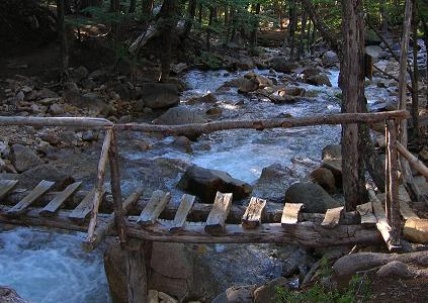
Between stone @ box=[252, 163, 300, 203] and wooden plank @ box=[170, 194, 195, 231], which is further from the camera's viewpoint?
stone @ box=[252, 163, 300, 203]

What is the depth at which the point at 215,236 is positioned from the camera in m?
4.94

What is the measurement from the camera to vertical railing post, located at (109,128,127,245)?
4.51 m

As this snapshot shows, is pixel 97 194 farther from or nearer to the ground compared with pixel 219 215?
farther from the ground

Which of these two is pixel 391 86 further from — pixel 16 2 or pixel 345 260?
pixel 345 260

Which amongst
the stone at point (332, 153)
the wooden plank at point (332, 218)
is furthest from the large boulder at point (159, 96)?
the wooden plank at point (332, 218)

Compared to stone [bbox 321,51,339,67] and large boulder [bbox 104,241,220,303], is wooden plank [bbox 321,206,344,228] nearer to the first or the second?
large boulder [bbox 104,241,220,303]

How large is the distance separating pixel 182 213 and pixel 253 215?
722 millimetres

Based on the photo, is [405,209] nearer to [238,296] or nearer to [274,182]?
[238,296]

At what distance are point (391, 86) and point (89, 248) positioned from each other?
50.7 feet

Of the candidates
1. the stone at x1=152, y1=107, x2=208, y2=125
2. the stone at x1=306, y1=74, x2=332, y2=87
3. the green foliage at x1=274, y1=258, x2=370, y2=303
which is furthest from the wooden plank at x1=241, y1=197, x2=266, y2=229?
the stone at x1=306, y1=74, x2=332, y2=87

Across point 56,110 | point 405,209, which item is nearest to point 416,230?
point 405,209

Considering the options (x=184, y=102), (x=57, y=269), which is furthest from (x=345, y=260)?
(x=184, y=102)

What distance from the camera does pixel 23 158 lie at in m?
9.50

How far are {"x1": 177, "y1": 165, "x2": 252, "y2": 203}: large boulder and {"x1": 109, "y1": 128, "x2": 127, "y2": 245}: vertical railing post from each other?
3283 millimetres
